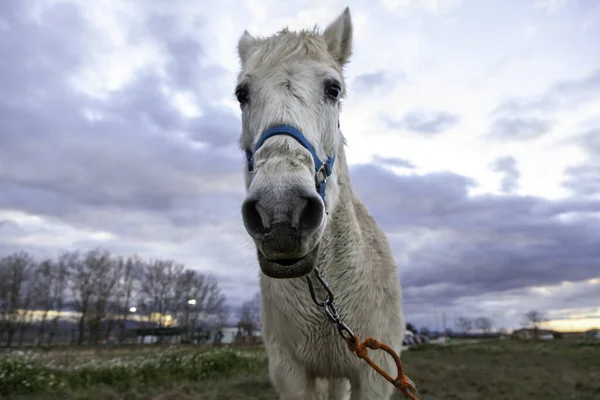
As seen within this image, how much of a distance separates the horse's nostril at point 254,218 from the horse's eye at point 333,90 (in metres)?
1.36

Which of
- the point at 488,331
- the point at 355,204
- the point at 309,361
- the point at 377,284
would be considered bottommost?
the point at 488,331

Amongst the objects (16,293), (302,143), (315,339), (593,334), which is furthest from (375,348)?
(593,334)

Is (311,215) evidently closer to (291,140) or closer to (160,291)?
(291,140)

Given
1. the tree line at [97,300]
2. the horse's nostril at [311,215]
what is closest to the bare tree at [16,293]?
the tree line at [97,300]

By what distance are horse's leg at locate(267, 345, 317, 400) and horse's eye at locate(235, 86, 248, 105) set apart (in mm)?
2104

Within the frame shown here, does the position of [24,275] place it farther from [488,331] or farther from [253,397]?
[488,331]

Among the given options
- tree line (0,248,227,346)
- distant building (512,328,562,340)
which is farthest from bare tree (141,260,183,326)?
distant building (512,328,562,340)

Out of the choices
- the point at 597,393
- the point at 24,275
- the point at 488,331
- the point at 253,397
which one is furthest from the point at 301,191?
the point at 488,331

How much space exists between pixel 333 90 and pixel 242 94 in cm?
70

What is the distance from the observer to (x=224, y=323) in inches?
3078

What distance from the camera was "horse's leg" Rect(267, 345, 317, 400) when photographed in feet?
10.9

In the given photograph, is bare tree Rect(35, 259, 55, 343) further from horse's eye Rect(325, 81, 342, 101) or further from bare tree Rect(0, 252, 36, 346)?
horse's eye Rect(325, 81, 342, 101)

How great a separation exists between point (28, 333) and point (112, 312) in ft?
37.0

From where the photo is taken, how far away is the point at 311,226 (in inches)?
80.4
